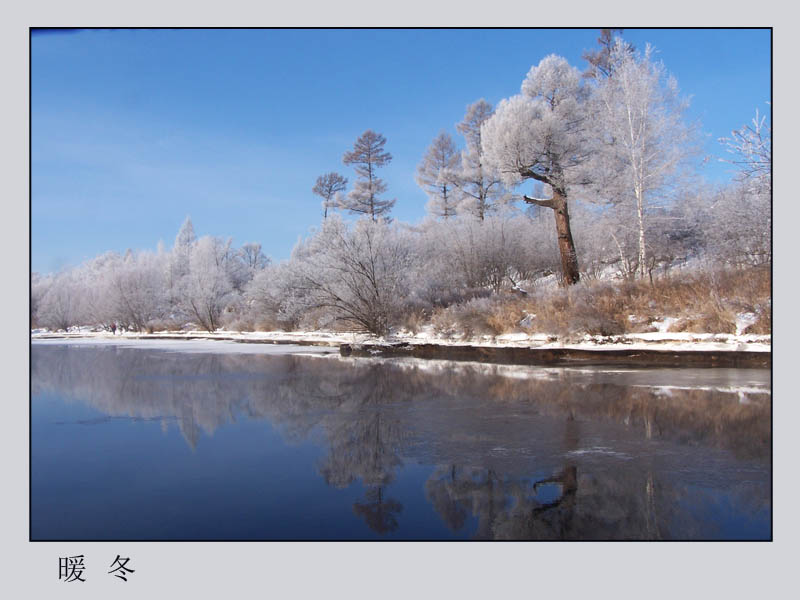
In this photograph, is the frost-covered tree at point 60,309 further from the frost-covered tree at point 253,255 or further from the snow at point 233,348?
the snow at point 233,348

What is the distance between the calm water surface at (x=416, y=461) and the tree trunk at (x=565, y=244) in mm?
9912

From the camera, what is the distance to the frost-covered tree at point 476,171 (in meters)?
33.8

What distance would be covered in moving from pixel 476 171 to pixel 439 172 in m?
4.52

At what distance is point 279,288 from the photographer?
30328mm

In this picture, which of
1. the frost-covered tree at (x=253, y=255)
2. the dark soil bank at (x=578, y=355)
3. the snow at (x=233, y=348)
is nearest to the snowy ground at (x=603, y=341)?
the dark soil bank at (x=578, y=355)

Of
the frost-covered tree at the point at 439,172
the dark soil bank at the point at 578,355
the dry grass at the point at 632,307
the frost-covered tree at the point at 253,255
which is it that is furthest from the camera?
the frost-covered tree at the point at 253,255

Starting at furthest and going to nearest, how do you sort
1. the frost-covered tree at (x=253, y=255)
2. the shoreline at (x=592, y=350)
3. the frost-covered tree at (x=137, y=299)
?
the frost-covered tree at (x=253, y=255) < the frost-covered tree at (x=137, y=299) < the shoreline at (x=592, y=350)

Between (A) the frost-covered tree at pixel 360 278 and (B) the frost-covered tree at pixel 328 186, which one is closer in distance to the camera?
(A) the frost-covered tree at pixel 360 278

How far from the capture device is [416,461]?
5.57 meters

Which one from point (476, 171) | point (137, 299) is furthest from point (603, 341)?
point (137, 299)

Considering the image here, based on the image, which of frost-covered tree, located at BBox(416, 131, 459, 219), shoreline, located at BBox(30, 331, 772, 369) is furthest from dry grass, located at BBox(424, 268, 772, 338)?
frost-covered tree, located at BBox(416, 131, 459, 219)

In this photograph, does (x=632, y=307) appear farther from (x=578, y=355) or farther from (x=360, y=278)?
(x=360, y=278)

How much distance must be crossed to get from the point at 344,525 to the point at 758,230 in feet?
58.4

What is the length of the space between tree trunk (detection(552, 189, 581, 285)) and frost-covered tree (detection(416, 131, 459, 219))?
17.6m
